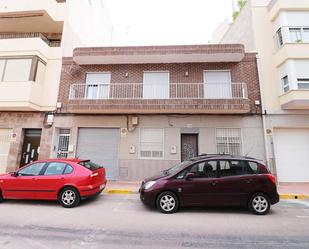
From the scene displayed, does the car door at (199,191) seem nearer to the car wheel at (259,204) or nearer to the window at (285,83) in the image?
the car wheel at (259,204)

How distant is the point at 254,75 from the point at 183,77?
3889 millimetres

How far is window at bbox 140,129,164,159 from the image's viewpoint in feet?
33.9

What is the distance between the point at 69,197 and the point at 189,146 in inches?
254

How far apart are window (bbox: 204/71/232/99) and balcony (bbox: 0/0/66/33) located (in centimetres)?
976

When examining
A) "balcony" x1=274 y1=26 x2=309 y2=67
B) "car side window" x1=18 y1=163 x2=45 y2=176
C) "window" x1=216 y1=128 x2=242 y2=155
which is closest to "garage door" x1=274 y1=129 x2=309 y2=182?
"window" x1=216 y1=128 x2=242 y2=155

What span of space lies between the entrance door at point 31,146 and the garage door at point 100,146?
2.45m

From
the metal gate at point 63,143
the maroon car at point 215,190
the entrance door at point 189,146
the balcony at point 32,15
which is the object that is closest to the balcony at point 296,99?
the entrance door at point 189,146

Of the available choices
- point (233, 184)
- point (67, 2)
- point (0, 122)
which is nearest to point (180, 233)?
point (233, 184)

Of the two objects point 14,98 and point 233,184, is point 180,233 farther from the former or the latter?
point 14,98

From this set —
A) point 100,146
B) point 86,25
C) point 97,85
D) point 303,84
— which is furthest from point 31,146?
point 303,84

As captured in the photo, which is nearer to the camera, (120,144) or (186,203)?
(186,203)

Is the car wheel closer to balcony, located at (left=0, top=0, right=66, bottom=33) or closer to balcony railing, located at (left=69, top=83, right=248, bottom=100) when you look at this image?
balcony railing, located at (left=69, top=83, right=248, bottom=100)

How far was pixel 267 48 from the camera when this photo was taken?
10.8m

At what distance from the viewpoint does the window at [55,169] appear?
20.4 ft
